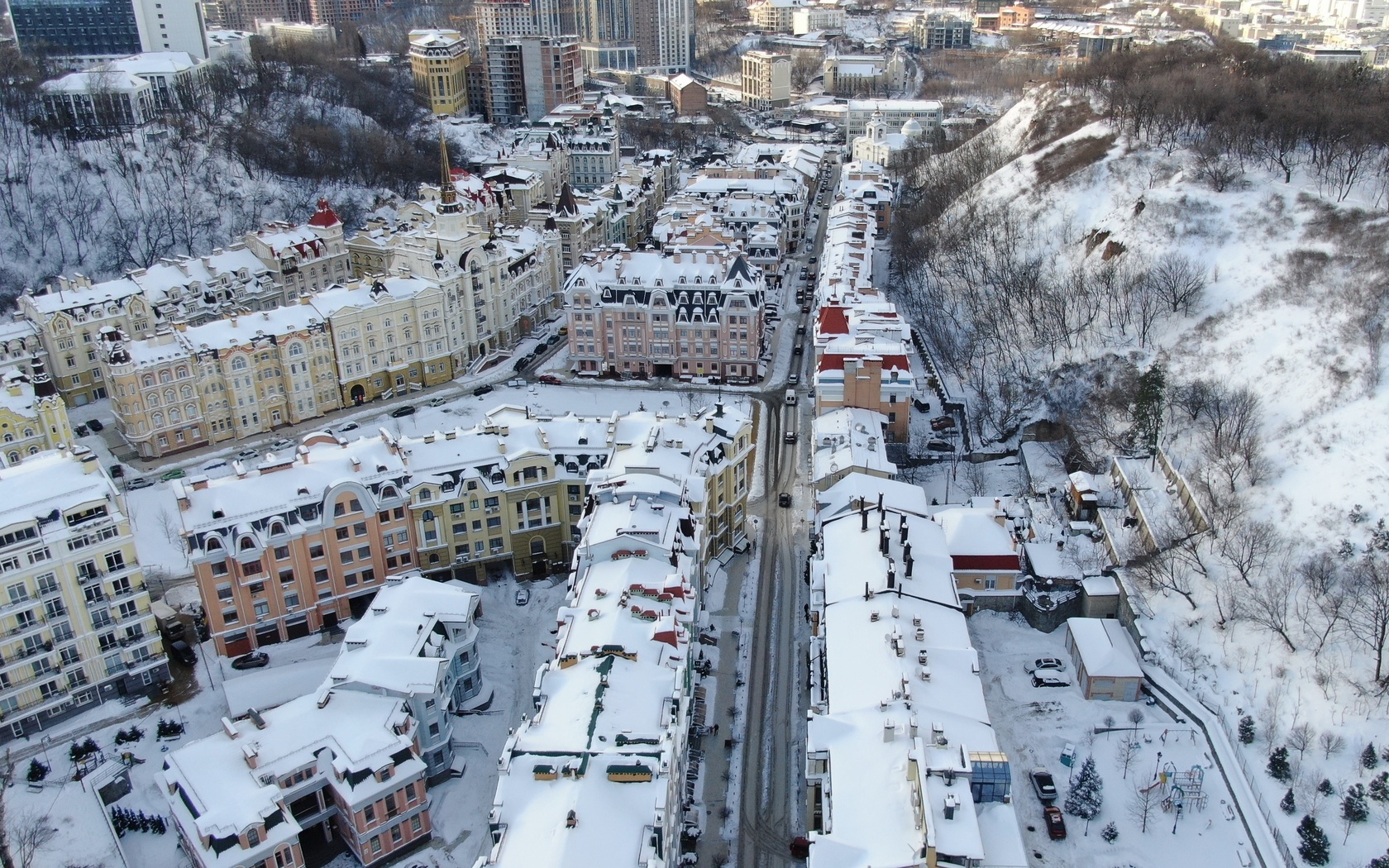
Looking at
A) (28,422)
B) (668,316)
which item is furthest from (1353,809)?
(28,422)

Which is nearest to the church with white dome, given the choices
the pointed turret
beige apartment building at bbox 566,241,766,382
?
beige apartment building at bbox 566,241,766,382

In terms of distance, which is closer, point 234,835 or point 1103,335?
point 234,835

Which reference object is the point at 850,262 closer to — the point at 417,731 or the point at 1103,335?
the point at 1103,335

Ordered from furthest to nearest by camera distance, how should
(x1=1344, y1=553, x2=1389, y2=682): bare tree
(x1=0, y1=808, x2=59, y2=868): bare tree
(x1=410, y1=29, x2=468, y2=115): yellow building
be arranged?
(x1=410, y1=29, x2=468, y2=115): yellow building → (x1=1344, y1=553, x2=1389, y2=682): bare tree → (x1=0, y1=808, x2=59, y2=868): bare tree

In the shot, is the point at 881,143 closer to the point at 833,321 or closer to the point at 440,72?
the point at 440,72

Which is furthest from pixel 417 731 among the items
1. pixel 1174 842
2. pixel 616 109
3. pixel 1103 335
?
pixel 616 109

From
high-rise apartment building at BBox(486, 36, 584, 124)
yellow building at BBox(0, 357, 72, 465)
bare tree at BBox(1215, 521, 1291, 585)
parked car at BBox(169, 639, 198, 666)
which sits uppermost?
high-rise apartment building at BBox(486, 36, 584, 124)

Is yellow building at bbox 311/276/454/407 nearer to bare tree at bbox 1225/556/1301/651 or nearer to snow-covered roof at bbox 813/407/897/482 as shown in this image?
Answer: snow-covered roof at bbox 813/407/897/482
